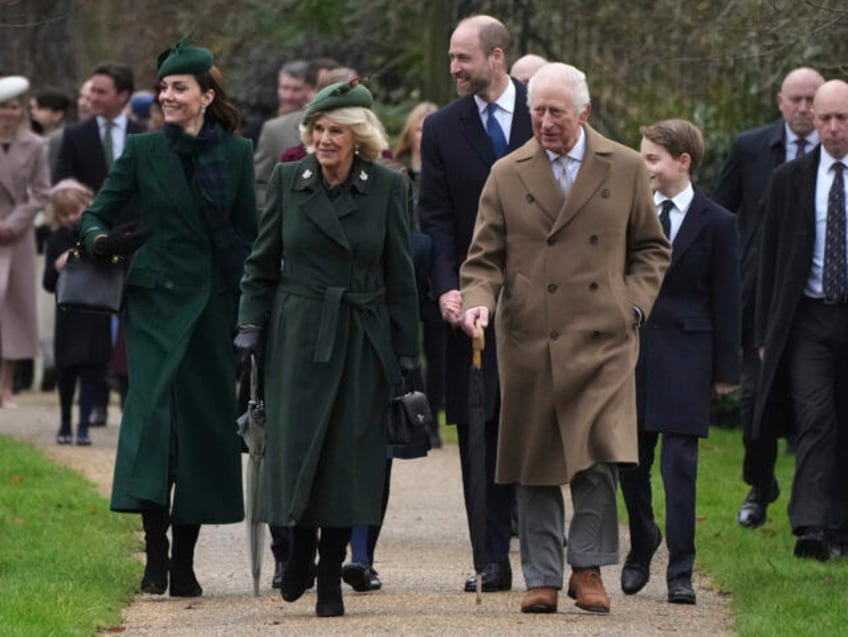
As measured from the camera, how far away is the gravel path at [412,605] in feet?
28.3

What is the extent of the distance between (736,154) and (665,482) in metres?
3.74

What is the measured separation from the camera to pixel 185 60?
9.70 metres

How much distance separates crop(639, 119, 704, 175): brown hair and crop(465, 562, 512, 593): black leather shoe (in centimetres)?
180

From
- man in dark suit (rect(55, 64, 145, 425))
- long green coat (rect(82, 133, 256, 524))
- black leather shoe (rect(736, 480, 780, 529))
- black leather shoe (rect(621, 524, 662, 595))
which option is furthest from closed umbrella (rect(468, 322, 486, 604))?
man in dark suit (rect(55, 64, 145, 425))

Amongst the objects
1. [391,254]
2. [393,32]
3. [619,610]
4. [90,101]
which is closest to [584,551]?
[619,610]

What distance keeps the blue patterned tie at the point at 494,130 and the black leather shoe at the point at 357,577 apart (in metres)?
1.83


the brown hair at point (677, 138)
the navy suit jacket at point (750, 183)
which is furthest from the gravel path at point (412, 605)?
the brown hair at point (677, 138)

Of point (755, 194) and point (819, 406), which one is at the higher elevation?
point (755, 194)

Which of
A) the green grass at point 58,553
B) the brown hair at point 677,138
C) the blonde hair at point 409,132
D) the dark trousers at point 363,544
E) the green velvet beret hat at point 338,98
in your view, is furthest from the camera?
the blonde hair at point 409,132

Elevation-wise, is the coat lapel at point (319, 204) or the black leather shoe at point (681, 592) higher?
the coat lapel at point (319, 204)

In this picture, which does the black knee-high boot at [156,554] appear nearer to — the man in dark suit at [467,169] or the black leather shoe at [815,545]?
the man in dark suit at [467,169]

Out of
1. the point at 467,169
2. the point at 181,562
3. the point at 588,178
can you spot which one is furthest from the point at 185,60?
the point at 181,562

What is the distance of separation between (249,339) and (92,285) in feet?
3.50

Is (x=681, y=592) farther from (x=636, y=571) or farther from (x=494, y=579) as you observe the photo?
(x=494, y=579)
